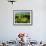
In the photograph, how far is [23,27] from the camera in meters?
4.79

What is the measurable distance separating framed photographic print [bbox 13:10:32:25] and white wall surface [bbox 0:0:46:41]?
114 millimetres

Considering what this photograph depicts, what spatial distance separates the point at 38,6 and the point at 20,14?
0.71 meters

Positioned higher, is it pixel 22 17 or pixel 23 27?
pixel 22 17

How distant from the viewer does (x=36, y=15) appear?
15.6 feet

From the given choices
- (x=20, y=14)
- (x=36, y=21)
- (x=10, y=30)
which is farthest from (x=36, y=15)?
(x=10, y=30)

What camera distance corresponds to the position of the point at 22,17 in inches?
187

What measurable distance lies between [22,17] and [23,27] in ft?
1.19

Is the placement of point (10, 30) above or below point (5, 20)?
below

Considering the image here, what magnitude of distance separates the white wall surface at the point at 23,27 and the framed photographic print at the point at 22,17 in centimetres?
11

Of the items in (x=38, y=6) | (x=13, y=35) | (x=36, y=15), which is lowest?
(x=13, y=35)

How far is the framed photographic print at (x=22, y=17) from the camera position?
475 centimetres

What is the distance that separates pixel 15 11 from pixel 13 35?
0.87 m

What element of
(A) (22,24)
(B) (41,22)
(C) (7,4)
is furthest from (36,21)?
(C) (7,4)

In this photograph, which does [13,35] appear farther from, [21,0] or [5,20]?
[21,0]
